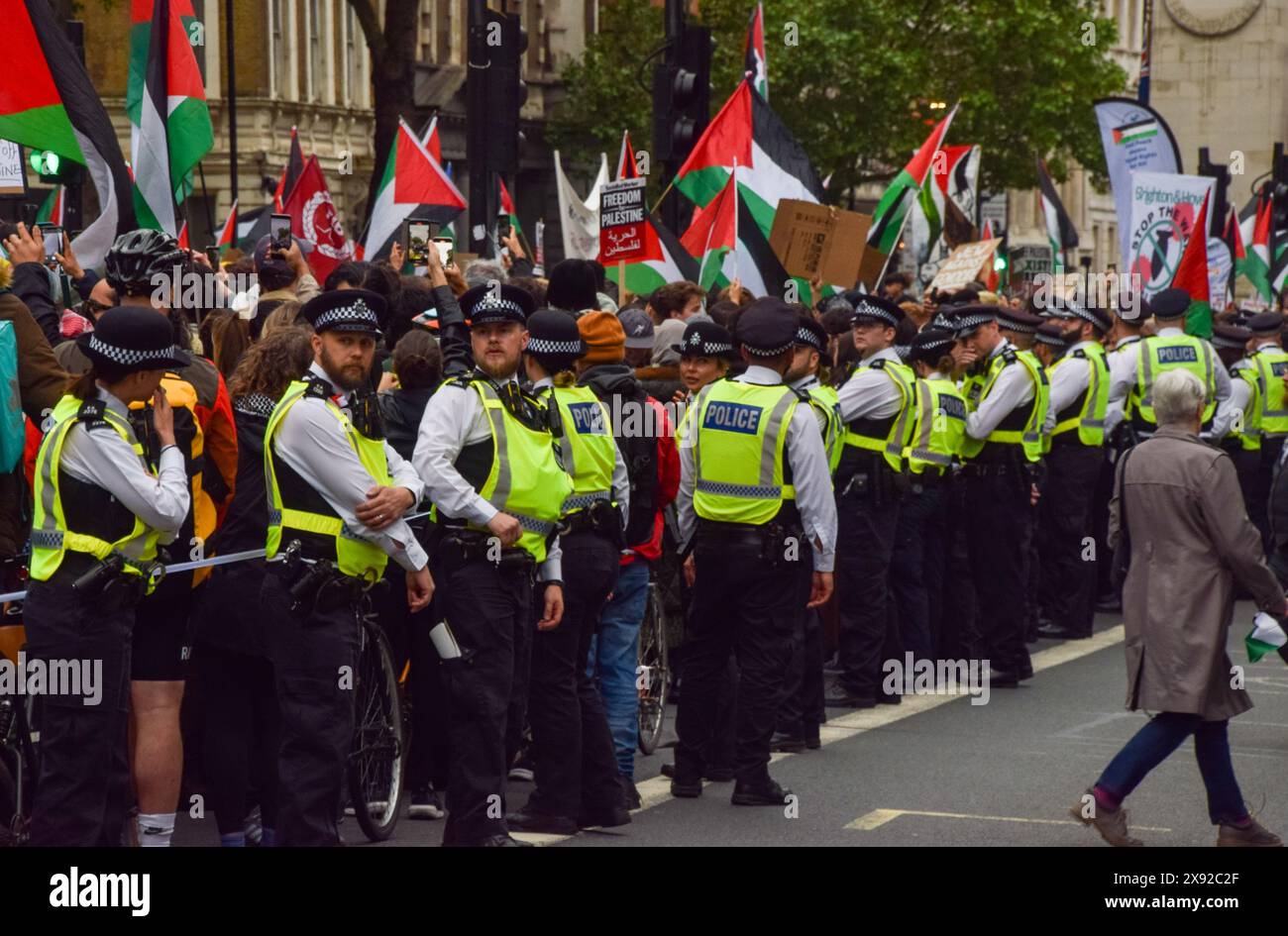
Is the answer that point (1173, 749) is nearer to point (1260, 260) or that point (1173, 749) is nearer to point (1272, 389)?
point (1272, 389)

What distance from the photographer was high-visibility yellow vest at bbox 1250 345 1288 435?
17.2 m

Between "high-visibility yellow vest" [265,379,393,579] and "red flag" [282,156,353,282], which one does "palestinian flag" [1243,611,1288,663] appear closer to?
"high-visibility yellow vest" [265,379,393,579]

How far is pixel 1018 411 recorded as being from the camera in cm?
1306

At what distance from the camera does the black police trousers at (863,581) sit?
468 inches

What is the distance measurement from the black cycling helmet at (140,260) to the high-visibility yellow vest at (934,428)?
16.9ft

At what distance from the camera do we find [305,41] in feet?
134

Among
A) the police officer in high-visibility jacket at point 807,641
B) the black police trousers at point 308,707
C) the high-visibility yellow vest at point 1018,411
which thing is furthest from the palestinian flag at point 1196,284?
the black police trousers at point 308,707

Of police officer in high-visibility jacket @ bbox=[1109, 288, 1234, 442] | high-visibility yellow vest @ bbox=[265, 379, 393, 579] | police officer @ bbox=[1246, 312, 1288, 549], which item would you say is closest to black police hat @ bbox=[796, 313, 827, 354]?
high-visibility yellow vest @ bbox=[265, 379, 393, 579]

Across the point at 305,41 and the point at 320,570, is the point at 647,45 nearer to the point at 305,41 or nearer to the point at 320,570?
the point at 305,41

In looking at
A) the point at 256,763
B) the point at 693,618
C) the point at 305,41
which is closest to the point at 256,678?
the point at 256,763

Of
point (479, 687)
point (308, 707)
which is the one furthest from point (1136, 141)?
point (308, 707)

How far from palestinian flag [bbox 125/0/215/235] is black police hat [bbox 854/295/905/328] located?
11.2 feet

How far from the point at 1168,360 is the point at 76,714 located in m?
10.1
